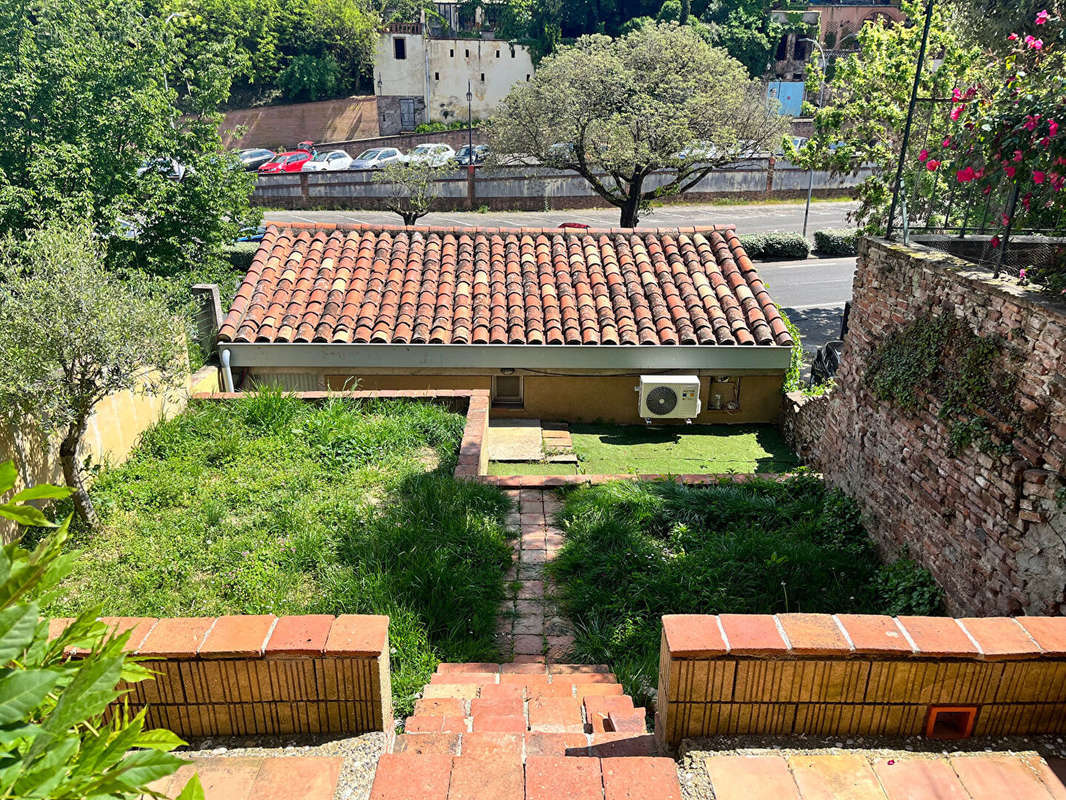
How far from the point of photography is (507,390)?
11594 mm

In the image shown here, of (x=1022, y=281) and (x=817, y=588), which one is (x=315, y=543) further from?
(x=1022, y=281)

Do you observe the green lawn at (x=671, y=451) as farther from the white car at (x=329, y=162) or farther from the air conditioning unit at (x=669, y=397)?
the white car at (x=329, y=162)

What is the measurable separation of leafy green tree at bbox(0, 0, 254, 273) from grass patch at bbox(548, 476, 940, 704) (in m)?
11.5

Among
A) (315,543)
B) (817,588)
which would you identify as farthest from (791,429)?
(315,543)

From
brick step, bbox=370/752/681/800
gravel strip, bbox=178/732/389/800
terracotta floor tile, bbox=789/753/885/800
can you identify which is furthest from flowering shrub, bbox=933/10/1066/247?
gravel strip, bbox=178/732/389/800

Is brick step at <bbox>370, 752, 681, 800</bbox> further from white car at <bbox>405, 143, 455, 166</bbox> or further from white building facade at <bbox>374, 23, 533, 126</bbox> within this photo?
white building facade at <bbox>374, 23, 533, 126</bbox>

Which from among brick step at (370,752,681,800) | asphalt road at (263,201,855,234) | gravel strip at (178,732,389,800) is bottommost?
asphalt road at (263,201,855,234)

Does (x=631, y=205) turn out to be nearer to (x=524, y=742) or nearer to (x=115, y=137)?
(x=115, y=137)

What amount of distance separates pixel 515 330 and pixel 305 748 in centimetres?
822

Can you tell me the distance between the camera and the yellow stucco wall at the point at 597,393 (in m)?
11.4

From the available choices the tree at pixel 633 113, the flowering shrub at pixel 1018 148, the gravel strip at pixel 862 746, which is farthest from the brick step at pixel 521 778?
the tree at pixel 633 113

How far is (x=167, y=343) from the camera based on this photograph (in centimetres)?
675

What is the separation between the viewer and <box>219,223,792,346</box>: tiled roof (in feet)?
36.7

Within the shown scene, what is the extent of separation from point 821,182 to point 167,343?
124 ft
